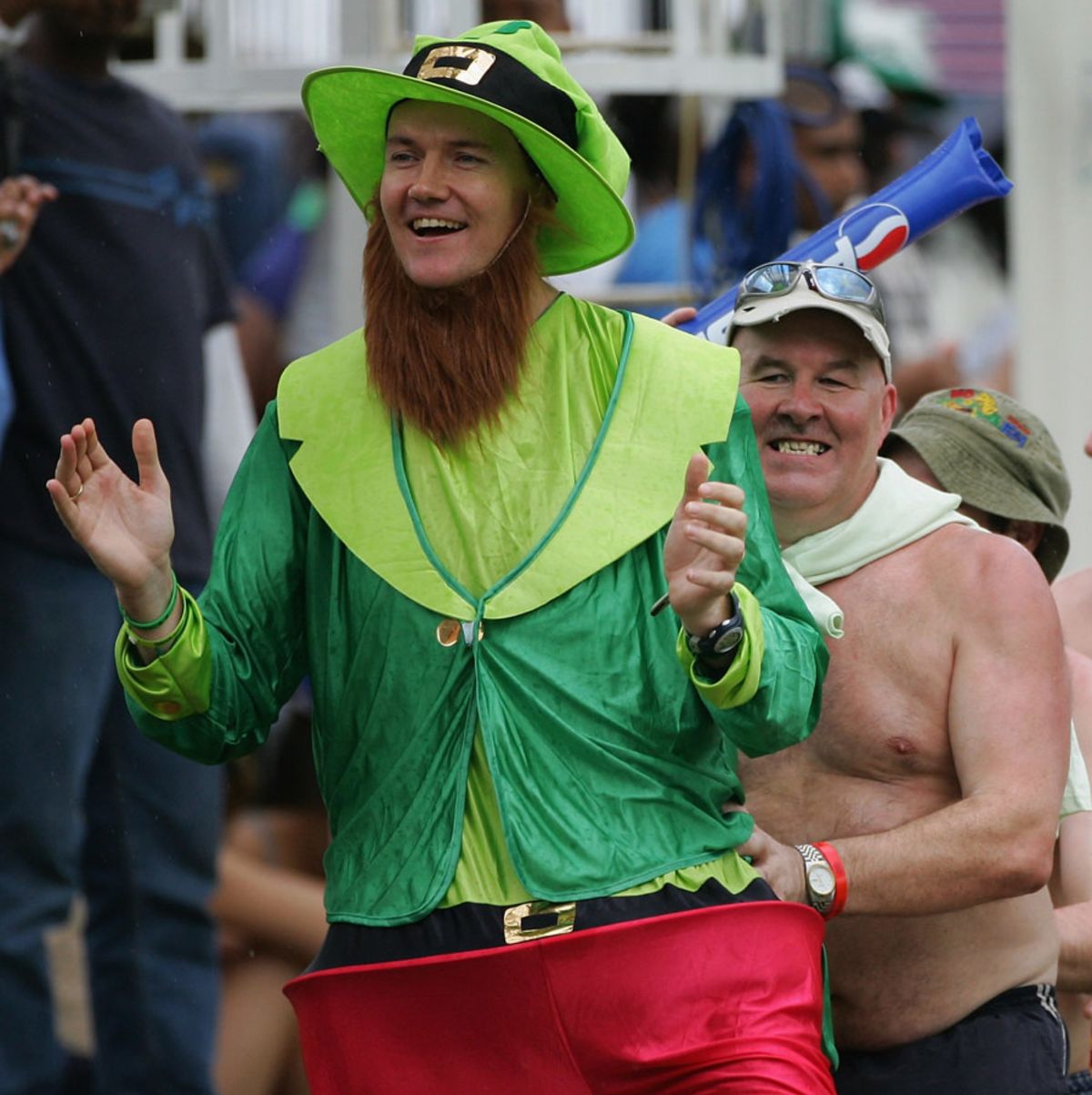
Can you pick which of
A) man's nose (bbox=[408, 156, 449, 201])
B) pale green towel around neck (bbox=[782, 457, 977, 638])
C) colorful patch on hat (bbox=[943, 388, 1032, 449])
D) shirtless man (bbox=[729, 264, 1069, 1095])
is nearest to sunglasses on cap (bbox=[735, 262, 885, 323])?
shirtless man (bbox=[729, 264, 1069, 1095])

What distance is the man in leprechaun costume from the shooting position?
11.2 feet

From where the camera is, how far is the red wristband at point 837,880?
12.4 feet

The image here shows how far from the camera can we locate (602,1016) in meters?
3.42

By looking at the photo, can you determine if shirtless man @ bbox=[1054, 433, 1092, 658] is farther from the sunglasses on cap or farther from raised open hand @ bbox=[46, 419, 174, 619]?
raised open hand @ bbox=[46, 419, 174, 619]

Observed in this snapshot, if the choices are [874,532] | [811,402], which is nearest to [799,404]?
[811,402]

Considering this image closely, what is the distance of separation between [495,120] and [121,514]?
2.59ft

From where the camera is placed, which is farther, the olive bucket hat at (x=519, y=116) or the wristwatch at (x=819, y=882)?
the wristwatch at (x=819, y=882)

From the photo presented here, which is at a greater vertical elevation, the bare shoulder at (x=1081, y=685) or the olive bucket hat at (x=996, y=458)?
the olive bucket hat at (x=996, y=458)

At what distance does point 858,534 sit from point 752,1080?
1.10 m

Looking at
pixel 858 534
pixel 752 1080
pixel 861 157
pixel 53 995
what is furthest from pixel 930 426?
pixel 861 157

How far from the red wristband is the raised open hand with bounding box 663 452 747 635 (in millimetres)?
614

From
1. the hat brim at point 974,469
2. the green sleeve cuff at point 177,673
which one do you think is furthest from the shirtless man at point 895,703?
the green sleeve cuff at point 177,673

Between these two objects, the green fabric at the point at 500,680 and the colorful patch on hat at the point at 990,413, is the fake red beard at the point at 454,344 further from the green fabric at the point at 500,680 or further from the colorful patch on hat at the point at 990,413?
the colorful patch on hat at the point at 990,413

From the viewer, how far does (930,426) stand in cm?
491
